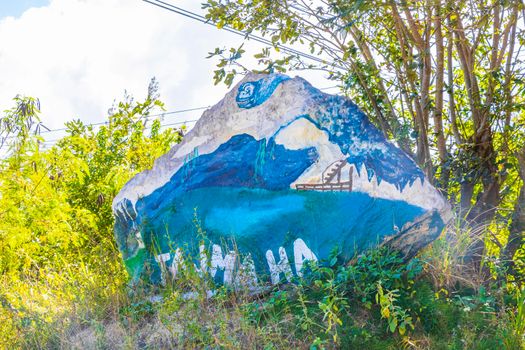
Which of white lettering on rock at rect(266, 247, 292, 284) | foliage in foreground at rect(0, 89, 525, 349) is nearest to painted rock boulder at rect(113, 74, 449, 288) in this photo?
white lettering on rock at rect(266, 247, 292, 284)

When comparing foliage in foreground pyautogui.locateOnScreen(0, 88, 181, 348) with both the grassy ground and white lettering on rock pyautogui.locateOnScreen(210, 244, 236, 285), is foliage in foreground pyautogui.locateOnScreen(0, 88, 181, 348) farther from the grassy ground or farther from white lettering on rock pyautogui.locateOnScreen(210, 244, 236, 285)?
white lettering on rock pyautogui.locateOnScreen(210, 244, 236, 285)

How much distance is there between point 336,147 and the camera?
494 cm

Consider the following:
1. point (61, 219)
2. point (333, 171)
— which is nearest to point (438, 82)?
point (333, 171)

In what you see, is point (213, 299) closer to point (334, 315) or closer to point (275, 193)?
point (275, 193)

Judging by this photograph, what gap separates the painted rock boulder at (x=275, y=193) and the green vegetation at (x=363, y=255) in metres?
0.21

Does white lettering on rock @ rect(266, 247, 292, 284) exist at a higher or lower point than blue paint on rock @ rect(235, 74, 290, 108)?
lower

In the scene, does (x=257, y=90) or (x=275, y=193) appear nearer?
(x=275, y=193)

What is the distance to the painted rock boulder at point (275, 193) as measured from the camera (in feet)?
15.4

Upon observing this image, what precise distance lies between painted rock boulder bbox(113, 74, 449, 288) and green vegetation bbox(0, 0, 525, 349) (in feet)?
0.69

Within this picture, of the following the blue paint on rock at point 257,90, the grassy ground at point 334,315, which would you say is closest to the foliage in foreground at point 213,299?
the grassy ground at point 334,315

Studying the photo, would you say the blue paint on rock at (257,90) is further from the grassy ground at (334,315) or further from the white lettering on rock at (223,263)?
the grassy ground at (334,315)

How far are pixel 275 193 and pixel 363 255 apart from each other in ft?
3.31

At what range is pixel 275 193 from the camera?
5148 mm

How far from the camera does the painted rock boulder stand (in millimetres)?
4684
